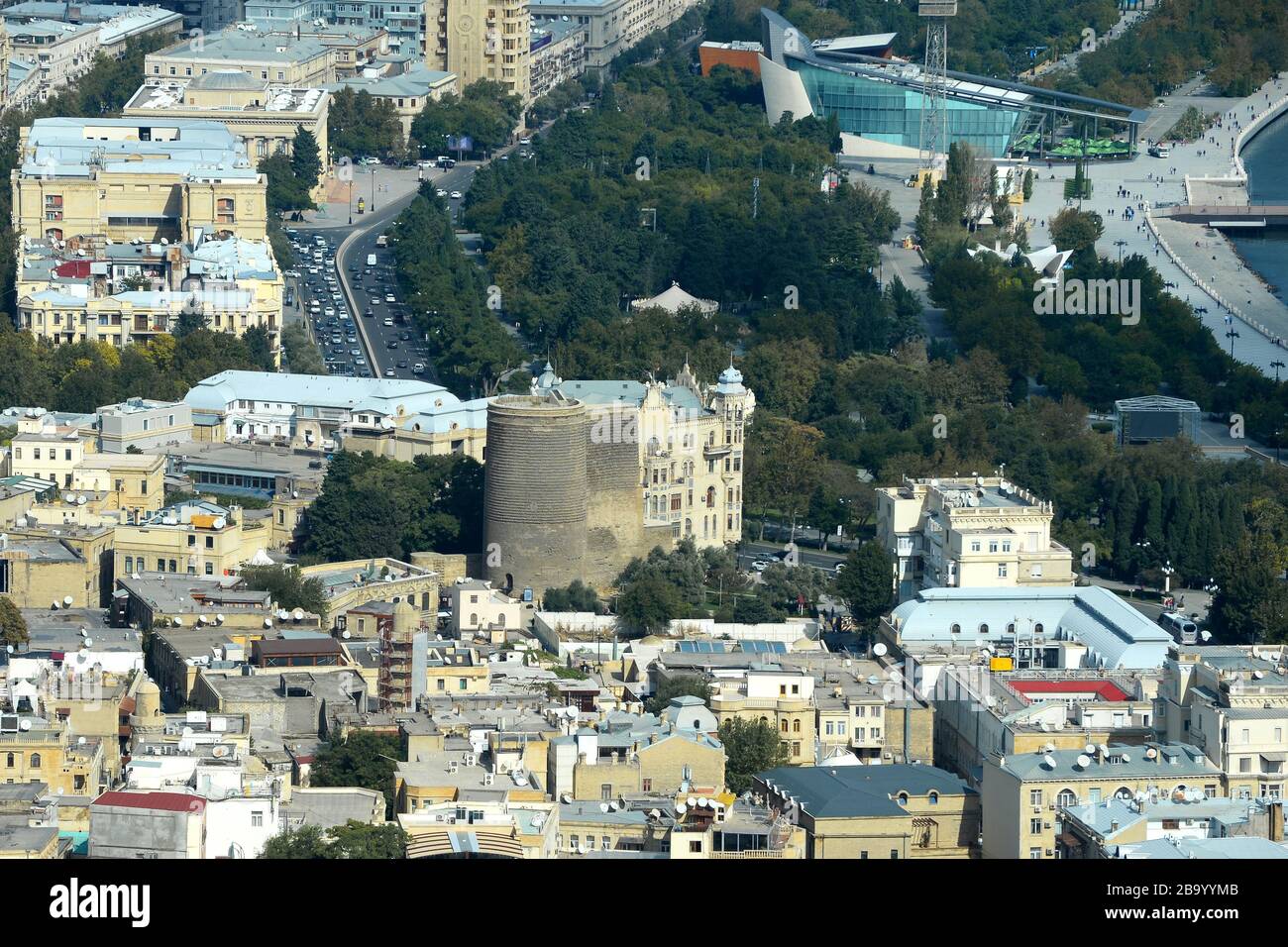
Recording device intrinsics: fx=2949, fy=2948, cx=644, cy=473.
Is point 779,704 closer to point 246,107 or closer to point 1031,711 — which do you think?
point 1031,711

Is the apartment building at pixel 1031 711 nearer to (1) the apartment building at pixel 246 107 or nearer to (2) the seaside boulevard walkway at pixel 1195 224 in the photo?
(2) the seaside boulevard walkway at pixel 1195 224

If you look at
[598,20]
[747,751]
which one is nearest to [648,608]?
[747,751]

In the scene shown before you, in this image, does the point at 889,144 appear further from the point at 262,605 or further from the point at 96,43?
the point at 262,605

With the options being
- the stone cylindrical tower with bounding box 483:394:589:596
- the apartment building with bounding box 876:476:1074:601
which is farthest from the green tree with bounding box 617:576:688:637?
the apartment building with bounding box 876:476:1074:601

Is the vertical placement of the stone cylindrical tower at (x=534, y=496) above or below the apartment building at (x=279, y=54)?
below

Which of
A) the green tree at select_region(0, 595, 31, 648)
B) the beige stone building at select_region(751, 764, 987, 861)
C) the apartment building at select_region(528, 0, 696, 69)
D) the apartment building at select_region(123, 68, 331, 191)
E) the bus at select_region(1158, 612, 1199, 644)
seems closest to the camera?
the beige stone building at select_region(751, 764, 987, 861)

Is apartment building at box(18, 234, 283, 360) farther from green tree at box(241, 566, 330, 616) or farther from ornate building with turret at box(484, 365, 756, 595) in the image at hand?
green tree at box(241, 566, 330, 616)

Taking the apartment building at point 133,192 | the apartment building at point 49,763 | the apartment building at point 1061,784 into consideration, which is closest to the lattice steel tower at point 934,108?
the apartment building at point 133,192
